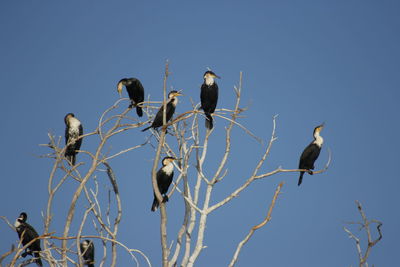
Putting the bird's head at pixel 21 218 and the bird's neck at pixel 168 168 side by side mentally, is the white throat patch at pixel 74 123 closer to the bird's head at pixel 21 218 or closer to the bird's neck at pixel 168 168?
the bird's head at pixel 21 218

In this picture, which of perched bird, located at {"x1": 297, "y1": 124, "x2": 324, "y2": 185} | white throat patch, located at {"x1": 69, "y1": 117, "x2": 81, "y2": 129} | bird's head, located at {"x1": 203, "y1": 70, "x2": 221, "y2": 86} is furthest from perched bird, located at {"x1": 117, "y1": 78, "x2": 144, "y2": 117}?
perched bird, located at {"x1": 297, "y1": 124, "x2": 324, "y2": 185}

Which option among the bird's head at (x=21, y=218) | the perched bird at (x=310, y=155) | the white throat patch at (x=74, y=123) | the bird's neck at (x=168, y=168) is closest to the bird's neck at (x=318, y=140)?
the perched bird at (x=310, y=155)

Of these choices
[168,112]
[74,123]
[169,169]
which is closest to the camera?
[169,169]

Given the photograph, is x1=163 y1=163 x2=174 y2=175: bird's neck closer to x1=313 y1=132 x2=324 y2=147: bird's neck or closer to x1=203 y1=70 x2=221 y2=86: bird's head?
x1=203 y1=70 x2=221 y2=86: bird's head

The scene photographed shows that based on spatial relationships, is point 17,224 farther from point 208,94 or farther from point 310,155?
point 310,155

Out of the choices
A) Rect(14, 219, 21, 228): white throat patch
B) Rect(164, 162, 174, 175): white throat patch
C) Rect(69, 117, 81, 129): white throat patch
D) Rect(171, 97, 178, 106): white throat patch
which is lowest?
Rect(14, 219, 21, 228): white throat patch

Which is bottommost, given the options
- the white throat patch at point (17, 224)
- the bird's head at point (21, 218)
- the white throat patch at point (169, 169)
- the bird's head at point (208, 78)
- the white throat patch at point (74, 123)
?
the white throat patch at point (17, 224)

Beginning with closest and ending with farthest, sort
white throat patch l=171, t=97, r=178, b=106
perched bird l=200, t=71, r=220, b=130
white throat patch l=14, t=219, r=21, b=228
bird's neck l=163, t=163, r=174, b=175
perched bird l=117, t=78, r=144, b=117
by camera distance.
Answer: bird's neck l=163, t=163, r=174, b=175, white throat patch l=171, t=97, r=178, b=106, white throat patch l=14, t=219, r=21, b=228, perched bird l=200, t=71, r=220, b=130, perched bird l=117, t=78, r=144, b=117

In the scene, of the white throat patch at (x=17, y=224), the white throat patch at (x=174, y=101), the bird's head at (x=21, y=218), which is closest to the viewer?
the white throat patch at (x=174, y=101)

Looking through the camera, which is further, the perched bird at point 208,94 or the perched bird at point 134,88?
the perched bird at point 134,88

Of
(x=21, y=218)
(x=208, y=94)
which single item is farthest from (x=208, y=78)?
(x=21, y=218)

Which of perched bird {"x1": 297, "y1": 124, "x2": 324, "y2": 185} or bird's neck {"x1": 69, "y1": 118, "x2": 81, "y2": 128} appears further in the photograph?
bird's neck {"x1": 69, "y1": 118, "x2": 81, "y2": 128}

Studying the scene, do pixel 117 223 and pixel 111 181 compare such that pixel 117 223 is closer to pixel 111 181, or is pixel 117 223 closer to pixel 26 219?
pixel 111 181

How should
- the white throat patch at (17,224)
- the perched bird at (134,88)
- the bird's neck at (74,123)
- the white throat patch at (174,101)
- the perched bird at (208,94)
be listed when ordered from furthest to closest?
the perched bird at (134,88) → the bird's neck at (74,123) → the perched bird at (208,94) → the white throat patch at (17,224) → the white throat patch at (174,101)
